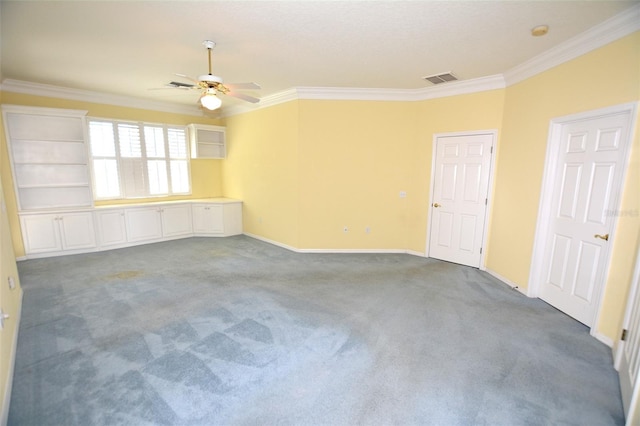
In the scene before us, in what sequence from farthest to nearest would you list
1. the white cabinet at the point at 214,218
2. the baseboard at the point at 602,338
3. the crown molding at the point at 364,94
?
the white cabinet at the point at 214,218
the crown molding at the point at 364,94
the baseboard at the point at 602,338

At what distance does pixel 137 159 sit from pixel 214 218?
6.24 ft

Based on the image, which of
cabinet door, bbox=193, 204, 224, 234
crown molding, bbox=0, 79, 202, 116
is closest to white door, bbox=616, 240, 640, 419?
cabinet door, bbox=193, 204, 224, 234

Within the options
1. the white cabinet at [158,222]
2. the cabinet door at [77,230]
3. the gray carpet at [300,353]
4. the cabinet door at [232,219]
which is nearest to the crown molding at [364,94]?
the cabinet door at [232,219]

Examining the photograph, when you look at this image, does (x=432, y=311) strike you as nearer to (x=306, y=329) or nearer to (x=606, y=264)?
(x=306, y=329)

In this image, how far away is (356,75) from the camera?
4.08 m

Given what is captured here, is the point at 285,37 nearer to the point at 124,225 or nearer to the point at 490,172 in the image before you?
the point at 490,172

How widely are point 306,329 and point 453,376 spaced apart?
4.17 ft

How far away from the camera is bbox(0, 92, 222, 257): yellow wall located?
445 cm

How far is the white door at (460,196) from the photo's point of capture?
4.30 m

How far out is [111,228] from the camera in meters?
5.29

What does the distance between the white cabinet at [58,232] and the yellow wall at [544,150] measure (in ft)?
21.9

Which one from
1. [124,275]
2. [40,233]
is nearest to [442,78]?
[124,275]

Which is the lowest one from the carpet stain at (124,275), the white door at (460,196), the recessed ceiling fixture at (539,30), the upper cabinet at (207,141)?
the carpet stain at (124,275)

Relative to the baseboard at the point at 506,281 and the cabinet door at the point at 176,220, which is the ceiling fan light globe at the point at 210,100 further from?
the baseboard at the point at 506,281
